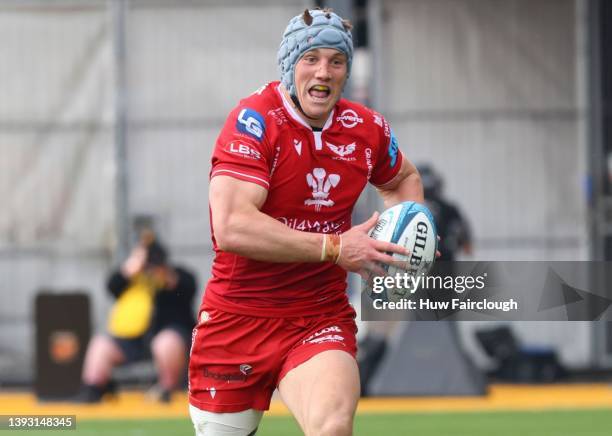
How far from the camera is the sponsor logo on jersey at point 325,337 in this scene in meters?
5.64

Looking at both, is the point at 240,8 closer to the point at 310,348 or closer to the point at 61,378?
the point at 61,378

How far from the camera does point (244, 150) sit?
547 cm

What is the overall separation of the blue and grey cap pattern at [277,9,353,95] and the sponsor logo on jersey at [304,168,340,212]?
35cm

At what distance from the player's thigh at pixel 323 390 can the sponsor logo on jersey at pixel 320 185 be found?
60 centimetres

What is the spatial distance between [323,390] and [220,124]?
861 centimetres

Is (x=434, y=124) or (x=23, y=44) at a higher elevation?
(x=23, y=44)

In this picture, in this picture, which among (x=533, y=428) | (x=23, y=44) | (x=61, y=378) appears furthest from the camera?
(x=23, y=44)

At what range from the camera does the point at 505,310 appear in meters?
7.87

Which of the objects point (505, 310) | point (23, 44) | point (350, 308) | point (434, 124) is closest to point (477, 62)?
point (434, 124)

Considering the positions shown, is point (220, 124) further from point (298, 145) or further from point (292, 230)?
point (292, 230)

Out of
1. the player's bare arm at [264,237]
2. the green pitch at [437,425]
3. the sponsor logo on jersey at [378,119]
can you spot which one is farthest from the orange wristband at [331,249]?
the green pitch at [437,425]

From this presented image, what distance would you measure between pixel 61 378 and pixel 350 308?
23.2 feet

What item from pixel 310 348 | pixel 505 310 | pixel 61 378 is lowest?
pixel 61 378

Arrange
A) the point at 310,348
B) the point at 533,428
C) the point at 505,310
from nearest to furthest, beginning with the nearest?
the point at 310,348 < the point at 505,310 < the point at 533,428
